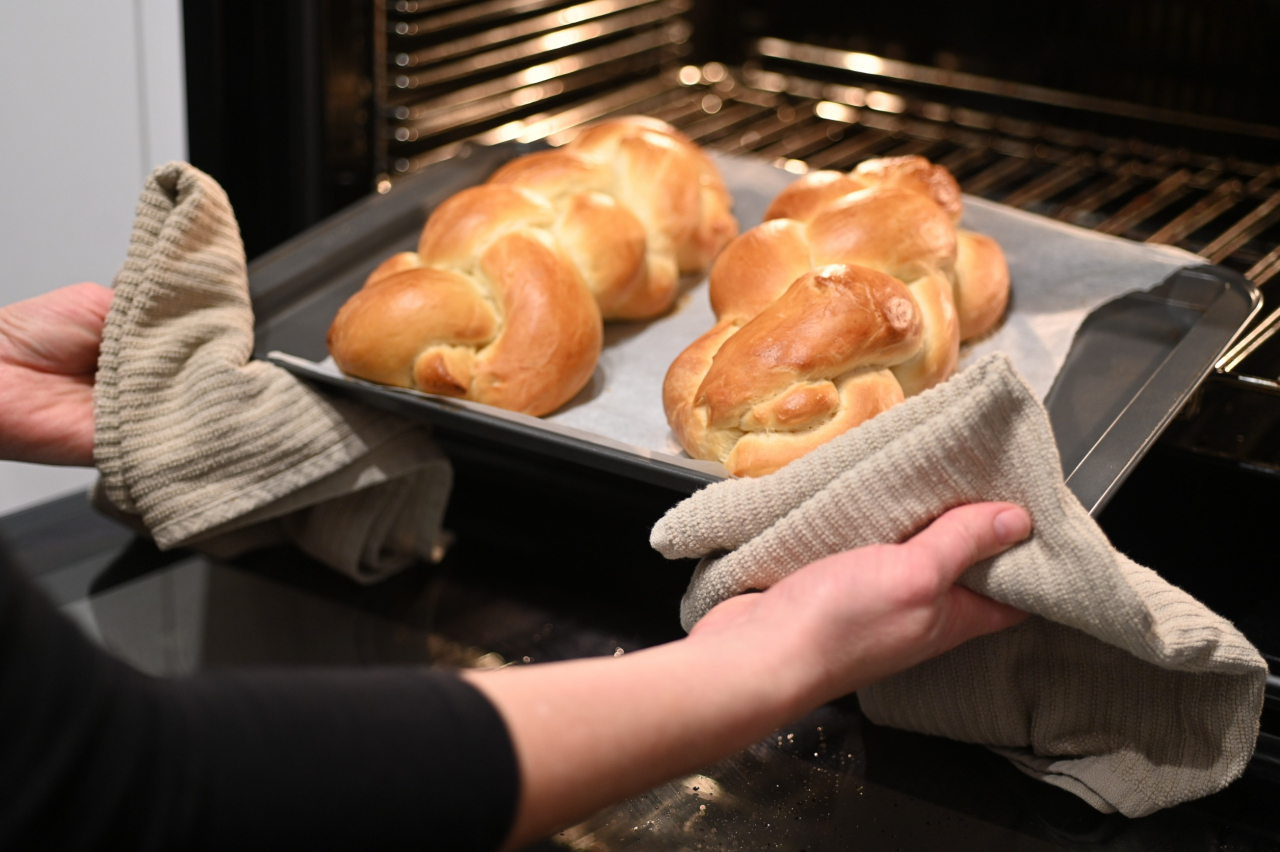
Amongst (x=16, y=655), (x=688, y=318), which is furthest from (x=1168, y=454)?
(x=16, y=655)

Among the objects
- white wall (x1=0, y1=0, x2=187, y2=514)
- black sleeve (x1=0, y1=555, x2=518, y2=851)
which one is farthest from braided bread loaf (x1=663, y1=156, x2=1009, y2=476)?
white wall (x1=0, y1=0, x2=187, y2=514)

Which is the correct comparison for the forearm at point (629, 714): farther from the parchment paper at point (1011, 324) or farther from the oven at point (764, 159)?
the parchment paper at point (1011, 324)

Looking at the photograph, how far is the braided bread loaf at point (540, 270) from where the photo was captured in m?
0.82

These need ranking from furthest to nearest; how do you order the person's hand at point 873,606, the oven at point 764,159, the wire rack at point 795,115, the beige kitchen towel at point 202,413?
the wire rack at point 795,115 < the beige kitchen towel at point 202,413 < the oven at point 764,159 < the person's hand at point 873,606

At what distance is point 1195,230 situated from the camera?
113 centimetres

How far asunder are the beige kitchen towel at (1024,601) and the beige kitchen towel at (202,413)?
32 centimetres

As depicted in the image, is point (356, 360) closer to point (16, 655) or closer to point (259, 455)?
point (259, 455)

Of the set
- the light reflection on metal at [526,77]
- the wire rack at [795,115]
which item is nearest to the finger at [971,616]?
the wire rack at [795,115]

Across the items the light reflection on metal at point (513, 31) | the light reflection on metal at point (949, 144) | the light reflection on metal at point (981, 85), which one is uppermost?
the light reflection on metal at point (513, 31)

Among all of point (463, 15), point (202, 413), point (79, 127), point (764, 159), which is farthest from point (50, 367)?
point (764, 159)

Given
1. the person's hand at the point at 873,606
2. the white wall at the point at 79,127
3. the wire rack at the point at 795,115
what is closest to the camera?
the person's hand at the point at 873,606

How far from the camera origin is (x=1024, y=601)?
0.60 metres

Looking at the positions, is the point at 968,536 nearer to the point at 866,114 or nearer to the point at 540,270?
the point at 540,270

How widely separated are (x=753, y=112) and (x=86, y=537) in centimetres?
97
